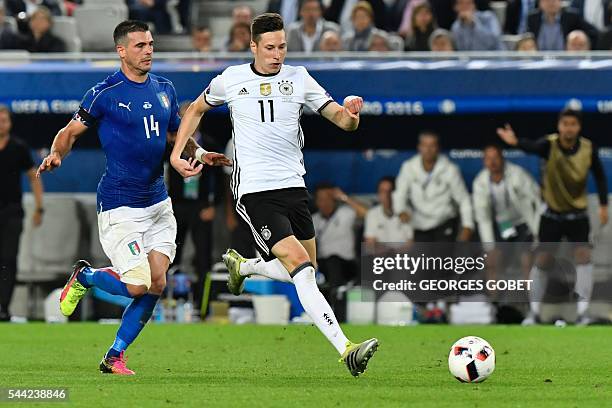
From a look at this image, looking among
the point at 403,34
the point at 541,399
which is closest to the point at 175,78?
the point at 403,34

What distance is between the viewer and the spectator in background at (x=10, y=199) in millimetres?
17016

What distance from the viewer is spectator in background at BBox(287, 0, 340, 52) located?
18375 mm

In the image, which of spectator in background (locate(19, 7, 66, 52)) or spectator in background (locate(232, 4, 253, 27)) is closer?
spectator in background (locate(19, 7, 66, 52))

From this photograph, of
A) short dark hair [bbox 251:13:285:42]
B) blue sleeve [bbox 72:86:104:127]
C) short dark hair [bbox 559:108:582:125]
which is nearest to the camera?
short dark hair [bbox 251:13:285:42]

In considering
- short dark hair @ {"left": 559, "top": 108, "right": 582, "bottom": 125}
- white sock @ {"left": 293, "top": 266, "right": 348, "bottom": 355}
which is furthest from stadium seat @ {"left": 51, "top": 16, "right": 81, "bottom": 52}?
white sock @ {"left": 293, "top": 266, "right": 348, "bottom": 355}

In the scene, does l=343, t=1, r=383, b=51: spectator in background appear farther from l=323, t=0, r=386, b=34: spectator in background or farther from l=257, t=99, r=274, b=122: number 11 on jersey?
l=257, t=99, r=274, b=122: number 11 on jersey

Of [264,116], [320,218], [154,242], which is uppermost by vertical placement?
[264,116]

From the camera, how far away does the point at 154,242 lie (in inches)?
415

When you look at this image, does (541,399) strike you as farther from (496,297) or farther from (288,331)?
(496,297)

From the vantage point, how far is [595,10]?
1920 centimetres

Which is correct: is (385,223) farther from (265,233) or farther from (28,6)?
(265,233)

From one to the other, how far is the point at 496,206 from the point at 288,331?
326 centimetres

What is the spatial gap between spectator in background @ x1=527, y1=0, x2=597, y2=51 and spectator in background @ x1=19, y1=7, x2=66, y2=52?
6.12 meters

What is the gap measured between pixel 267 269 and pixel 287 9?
944cm
